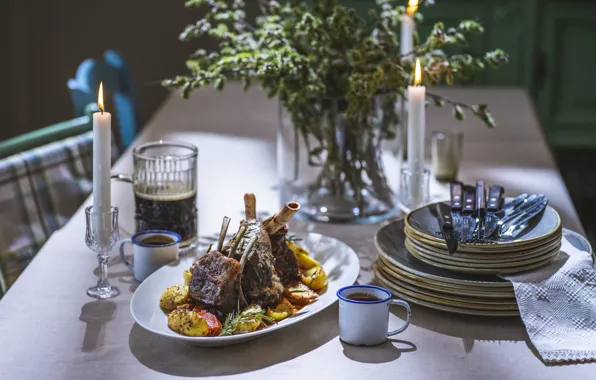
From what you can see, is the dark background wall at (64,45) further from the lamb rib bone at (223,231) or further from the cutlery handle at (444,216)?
the lamb rib bone at (223,231)

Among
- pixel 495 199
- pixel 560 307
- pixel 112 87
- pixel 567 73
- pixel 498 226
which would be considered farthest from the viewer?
pixel 567 73

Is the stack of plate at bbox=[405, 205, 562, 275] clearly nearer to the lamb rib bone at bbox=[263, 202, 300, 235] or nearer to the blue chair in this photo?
the lamb rib bone at bbox=[263, 202, 300, 235]

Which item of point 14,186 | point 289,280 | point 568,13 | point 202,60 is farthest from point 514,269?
point 568,13

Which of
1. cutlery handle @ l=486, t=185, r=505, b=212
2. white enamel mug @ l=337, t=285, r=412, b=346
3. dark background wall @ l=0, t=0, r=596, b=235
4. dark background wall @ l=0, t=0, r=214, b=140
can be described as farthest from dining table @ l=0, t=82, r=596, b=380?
dark background wall @ l=0, t=0, r=214, b=140

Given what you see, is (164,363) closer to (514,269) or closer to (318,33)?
(514,269)

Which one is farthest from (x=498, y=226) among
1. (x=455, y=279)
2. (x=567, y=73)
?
(x=567, y=73)

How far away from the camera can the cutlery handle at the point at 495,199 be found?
1.40m

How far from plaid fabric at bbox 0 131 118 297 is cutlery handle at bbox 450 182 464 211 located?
82 centimetres

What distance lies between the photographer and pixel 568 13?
3.75 metres

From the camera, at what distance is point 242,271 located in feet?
3.84

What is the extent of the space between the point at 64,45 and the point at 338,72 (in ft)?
9.02

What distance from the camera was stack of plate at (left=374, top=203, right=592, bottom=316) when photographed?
121 centimetres

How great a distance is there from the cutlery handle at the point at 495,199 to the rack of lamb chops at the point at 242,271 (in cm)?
36

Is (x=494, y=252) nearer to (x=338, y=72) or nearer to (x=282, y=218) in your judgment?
(x=282, y=218)
